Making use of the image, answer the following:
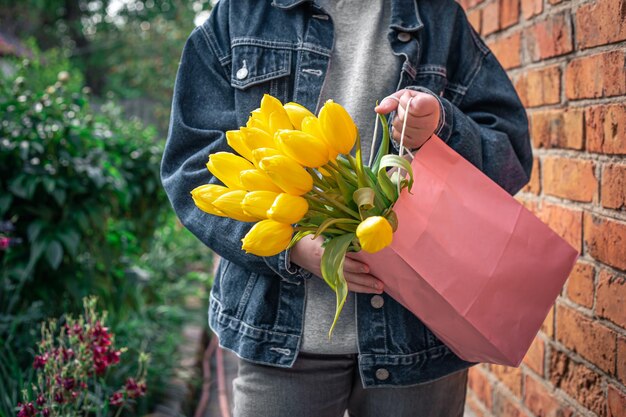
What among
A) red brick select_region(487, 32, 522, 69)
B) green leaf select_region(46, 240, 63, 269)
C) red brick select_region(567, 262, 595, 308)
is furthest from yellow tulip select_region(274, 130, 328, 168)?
green leaf select_region(46, 240, 63, 269)

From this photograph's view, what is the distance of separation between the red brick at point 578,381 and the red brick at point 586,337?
0.04 meters

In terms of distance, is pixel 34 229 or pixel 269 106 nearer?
pixel 269 106

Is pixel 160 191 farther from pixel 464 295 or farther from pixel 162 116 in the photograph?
pixel 162 116

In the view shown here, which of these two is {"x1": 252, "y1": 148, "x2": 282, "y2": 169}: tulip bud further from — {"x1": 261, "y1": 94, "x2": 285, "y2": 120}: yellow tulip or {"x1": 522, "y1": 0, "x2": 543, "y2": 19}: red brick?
{"x1": 522, "y1": 0, "x2": 543, "y2": 19}: red brick

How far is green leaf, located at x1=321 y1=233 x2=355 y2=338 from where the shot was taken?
959 millimetres

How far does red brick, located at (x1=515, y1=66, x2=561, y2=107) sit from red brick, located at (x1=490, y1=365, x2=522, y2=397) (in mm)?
784

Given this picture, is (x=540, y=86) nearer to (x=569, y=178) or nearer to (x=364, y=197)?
(x=569, y=178)

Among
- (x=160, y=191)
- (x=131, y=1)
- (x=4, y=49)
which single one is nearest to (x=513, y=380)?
(x=160, y=191)

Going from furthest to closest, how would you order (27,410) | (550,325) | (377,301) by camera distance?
1. (550,325)
2. (27,410)
3. (377,301)

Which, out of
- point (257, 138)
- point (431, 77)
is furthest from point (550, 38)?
point (257, 138)

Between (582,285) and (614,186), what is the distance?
275 mm

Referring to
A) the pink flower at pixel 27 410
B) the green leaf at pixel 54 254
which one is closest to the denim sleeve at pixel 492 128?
the pink flower at pixel 27 410

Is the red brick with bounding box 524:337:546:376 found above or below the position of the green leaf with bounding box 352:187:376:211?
below

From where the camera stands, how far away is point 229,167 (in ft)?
3.23
